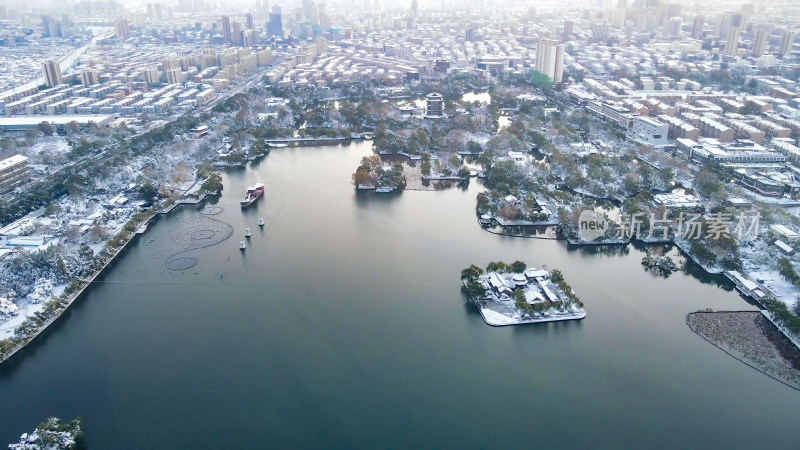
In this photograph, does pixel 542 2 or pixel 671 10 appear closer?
pixel 671 10

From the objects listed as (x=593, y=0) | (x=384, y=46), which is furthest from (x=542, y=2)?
(x=384, y=46)

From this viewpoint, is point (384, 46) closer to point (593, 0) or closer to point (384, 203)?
point (384, 203)

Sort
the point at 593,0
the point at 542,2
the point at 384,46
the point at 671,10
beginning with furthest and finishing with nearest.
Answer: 1. the point at 542,2
2. the point at 593,0
3. the point at 671,10
4. the point at 384,46

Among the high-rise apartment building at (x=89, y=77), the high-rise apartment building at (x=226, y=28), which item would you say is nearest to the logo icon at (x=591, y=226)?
the high-rise apartment building at (x=89, y=77)

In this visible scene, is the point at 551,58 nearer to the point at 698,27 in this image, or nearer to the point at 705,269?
the point at 705,269

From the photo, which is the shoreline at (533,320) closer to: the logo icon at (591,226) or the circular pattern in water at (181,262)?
the logo icon at (591,226)

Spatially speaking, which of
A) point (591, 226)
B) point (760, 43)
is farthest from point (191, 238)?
point (760, 43)

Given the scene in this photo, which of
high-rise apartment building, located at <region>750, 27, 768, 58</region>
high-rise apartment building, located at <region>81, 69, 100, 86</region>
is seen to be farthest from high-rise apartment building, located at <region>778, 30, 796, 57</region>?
high-rise apartment building, located at <region>81, 69, 100, 86</region>
